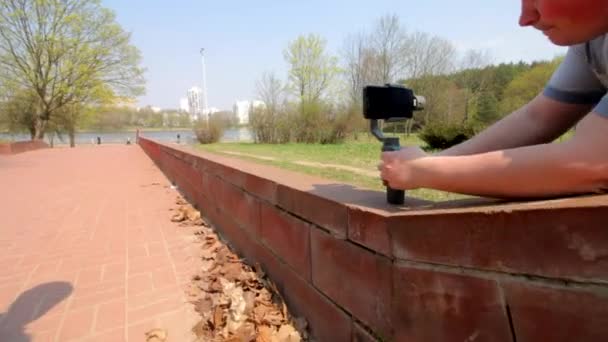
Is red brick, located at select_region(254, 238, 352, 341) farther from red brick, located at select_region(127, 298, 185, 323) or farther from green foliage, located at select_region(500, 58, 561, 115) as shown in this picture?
green foliage, located at select_region(500, 58, 561, 115)

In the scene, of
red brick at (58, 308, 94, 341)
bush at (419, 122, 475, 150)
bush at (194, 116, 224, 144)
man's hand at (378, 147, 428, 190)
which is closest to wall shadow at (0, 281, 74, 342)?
red brick at (58, 308, 94, 341)

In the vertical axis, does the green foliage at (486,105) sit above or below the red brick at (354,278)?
above

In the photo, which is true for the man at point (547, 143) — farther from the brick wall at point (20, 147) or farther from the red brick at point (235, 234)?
the brick wall at point (20, 147)

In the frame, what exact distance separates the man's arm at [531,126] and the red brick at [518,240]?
1.03ft

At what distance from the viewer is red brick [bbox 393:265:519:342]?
0.90 meters

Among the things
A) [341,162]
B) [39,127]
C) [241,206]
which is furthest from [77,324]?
[39,127]

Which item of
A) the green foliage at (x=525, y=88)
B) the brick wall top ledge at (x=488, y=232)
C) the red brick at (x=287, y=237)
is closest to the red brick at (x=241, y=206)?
the red brick at (x=287, y=237)

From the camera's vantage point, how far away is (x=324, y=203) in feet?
4.90

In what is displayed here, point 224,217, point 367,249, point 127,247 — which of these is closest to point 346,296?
point 367,249

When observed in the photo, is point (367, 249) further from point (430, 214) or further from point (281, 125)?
point (281, 125)

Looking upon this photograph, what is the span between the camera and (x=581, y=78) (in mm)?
1047

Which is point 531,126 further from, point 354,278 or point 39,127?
point 39,127

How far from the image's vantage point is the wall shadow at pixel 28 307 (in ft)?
6.68

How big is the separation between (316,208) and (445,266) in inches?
26.8
